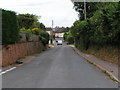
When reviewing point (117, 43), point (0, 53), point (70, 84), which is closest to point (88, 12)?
point (117, 43)

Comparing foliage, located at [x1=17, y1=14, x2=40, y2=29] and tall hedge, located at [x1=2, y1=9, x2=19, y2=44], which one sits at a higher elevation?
foliage, located at [x1=17, y1=14, x2=40, y2=29]

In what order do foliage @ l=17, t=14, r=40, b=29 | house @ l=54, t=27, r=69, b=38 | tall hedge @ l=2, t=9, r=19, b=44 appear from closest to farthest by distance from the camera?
1. tall hedge @ l=2, t=9, r=19, b=44
2. foliage @ l=17, t=14, r=40, b=29
3. house @ l=54, t=27, r=69, b=38

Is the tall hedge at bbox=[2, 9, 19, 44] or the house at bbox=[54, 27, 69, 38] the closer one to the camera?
the tall hedge at bbox=[2, 9, 19, 44]

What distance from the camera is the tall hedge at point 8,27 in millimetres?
15695

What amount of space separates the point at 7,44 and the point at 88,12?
29.8 metres

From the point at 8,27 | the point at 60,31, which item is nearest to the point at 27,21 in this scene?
the point at 8,27

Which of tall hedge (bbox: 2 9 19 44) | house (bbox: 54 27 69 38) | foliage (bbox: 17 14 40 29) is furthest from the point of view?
house (bbox: 54 27 69 38)

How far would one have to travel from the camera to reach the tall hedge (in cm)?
1569

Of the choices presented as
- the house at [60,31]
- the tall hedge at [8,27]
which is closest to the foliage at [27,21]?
the tall hedge at [8,27]

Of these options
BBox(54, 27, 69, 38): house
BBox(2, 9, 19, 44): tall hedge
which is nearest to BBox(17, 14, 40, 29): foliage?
BBox(2, 9, 19, 44): tall hedge

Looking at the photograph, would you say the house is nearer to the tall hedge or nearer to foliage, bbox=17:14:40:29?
foliage, bbox=17:14:40:29

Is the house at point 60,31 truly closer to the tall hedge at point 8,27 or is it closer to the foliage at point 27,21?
the foliage at point 27,21

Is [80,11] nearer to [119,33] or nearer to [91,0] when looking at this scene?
[91,0]

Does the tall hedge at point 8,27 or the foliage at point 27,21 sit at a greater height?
the foliage at point 27,21
